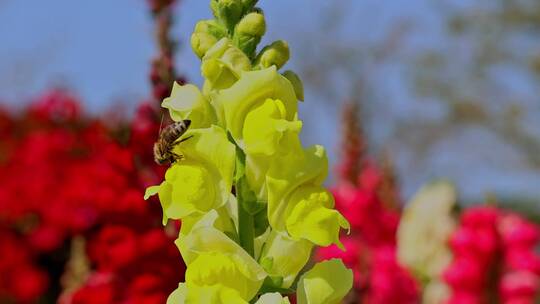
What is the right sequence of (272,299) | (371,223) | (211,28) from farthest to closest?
(371,223)
(211,28)
(272,299)

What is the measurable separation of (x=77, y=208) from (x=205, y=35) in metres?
3.48

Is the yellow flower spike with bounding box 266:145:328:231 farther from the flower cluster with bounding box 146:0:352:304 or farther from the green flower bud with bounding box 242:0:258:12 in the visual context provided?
the green flower bud with bounding box 242:0:258:12

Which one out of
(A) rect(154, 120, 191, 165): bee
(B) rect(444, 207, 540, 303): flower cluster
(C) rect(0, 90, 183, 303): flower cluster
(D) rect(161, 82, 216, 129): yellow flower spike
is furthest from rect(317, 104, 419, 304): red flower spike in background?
(D) rect(161, 82, 216, 129): yellow flower spike

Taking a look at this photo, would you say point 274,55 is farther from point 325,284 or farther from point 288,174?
point 325,284

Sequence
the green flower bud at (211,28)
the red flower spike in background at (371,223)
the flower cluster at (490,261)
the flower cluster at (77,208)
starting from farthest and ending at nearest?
the red flower spike in background at (371,223) < the flower cluster at (490,261) < the flower cluster at (77,208) < the green flower bud at (211,28)

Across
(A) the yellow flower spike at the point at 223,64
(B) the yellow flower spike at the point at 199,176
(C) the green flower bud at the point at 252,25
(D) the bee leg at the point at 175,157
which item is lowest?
(D) the bee leg at the point at 175,157

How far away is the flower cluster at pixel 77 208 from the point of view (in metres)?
1.97

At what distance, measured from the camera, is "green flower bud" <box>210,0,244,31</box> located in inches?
44.4

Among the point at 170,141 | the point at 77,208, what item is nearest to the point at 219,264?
the point at 170,141

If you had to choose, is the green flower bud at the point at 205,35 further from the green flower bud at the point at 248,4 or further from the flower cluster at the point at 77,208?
the flower cluster at the point at 77,208

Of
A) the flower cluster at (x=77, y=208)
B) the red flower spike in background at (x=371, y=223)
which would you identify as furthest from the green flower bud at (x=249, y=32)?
the red flower spike in background at (x=371, y=223)

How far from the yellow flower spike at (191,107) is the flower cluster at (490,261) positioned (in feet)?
5.97

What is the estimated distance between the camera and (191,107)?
43.2 inches

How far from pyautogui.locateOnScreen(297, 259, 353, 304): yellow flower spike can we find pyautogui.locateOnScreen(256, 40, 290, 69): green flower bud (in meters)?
0.20
